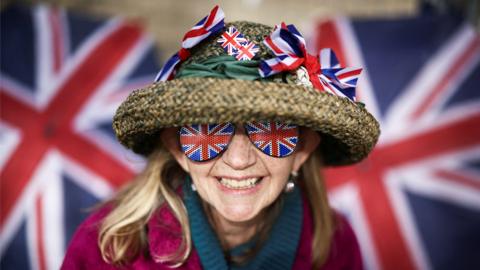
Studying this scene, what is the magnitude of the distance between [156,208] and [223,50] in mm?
675

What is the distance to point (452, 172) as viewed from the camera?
272cm

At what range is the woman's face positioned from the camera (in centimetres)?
154

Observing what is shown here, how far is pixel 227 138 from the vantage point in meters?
1.51

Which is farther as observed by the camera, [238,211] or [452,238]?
[452,238]

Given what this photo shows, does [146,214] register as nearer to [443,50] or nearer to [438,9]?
[443,50]

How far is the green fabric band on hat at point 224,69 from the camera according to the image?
137cm

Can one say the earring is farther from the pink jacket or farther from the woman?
the pink jacket

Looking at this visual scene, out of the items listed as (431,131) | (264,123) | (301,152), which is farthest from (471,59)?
(264,123)

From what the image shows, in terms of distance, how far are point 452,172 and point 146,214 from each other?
5.80 feet

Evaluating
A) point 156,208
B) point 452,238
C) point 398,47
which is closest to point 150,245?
point 156,208

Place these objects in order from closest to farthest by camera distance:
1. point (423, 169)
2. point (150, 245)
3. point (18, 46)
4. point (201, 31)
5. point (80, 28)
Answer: point (201, 31)
point (150, 245)
point (423, 169)
point (18, 46)
point (80, 28)

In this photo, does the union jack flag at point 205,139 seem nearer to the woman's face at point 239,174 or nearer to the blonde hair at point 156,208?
the woman's face at point 239,174

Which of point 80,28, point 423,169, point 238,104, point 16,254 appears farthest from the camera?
point 80,28

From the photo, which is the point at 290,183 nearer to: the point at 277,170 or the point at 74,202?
the point at 277,170
